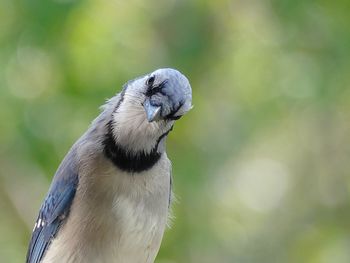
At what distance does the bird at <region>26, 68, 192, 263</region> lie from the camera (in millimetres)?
2492

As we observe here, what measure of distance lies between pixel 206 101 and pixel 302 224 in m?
0.84

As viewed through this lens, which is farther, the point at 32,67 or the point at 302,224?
the point at 302,224

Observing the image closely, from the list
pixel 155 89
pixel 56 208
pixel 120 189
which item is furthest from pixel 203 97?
pixel 155 89

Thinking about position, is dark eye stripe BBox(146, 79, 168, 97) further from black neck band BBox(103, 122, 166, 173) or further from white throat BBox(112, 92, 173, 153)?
black neck band BBox(103, 122, 166, 173)

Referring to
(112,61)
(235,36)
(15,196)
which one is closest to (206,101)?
(235,36)

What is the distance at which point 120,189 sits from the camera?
2.51 m

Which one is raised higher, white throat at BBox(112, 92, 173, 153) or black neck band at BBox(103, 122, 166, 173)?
white throat at BBox(112, 92, 173, 153)

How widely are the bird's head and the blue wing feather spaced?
0.22 m

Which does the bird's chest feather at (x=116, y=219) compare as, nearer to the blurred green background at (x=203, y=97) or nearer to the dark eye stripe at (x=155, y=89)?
the dark eye stripe at (x=155, y=89)

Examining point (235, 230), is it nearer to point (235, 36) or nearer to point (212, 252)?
point (212, 252)

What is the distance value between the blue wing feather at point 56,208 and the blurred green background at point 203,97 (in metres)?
1.22

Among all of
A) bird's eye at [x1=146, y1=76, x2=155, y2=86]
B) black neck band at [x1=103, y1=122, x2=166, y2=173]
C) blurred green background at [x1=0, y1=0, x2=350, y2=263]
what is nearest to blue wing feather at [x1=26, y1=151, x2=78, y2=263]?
black neck band at [x1=103, y1=122, x2=166, y2=173]

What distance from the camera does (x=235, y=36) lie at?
14.6 ft

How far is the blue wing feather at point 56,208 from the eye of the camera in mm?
2645
